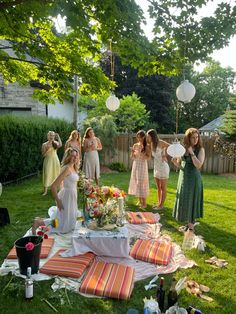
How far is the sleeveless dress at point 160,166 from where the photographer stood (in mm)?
7239

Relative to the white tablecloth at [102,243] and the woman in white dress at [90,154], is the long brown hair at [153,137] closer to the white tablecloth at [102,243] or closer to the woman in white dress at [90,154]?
the woman in white dress at [90,154]

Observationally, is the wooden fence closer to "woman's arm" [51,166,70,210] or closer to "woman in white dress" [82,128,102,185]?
"woman in white dress" [82,128,102,185]

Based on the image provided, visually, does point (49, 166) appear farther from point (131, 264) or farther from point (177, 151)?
point (131, 264)

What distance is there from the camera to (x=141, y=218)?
6.53m

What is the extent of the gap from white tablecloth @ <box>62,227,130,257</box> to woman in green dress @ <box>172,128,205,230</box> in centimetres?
147

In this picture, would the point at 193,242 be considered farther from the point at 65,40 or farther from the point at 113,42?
the point at 65,40

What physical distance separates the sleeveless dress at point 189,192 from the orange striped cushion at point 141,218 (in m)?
1.06

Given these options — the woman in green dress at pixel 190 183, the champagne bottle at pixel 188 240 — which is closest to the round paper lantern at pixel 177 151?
the woman in green dress at pixel 190 183

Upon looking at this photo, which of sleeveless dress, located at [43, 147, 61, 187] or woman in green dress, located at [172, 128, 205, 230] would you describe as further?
sleeveless dress, located at [43, 147, 61, 187]

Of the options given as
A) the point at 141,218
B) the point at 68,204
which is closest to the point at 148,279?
the point at 68,204

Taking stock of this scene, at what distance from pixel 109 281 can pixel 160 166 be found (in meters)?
3.90

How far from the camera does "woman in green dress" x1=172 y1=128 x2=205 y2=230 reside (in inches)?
208

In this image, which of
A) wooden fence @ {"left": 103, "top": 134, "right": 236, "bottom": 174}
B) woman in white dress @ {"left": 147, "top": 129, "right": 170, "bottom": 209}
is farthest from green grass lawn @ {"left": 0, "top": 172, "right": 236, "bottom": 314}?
wooden fence @ {"left": 103, "top": 134, "right": 236, "bottom": 174}

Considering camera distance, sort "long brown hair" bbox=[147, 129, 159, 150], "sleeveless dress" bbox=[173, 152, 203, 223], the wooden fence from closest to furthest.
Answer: "sleeveless dress" bbox=[173, 152, 203, 223] → "long brown hair" bbox=[147, 129, 159, 150] → the wooden fence
